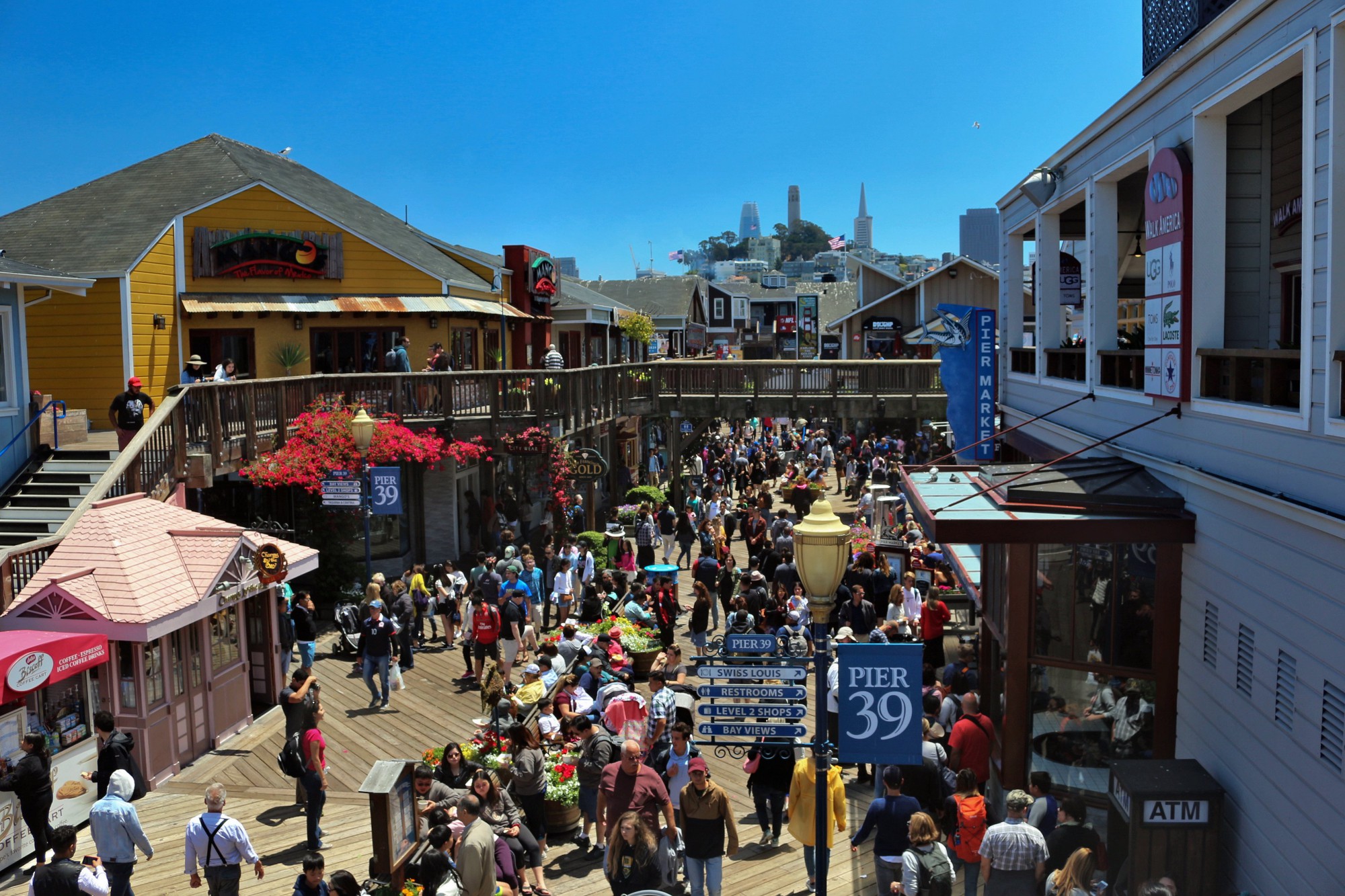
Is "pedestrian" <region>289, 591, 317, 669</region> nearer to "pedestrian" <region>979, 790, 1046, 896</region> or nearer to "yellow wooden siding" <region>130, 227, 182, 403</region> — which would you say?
"yellow wooden siding" <region>130, 227, 182, 403</region>

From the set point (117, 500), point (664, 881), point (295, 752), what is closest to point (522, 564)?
point (117, 500)

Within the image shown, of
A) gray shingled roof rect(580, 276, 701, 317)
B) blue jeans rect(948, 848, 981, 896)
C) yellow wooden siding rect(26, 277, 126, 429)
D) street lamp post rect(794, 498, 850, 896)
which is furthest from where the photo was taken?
gray shingled roof rect(580, 276, 701, 317)

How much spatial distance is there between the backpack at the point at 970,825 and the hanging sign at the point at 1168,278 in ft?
12.0

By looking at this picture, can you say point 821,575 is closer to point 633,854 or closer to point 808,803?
point 633,854

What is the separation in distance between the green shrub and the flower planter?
62.3 ft

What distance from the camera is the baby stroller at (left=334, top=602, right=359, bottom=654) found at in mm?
17500

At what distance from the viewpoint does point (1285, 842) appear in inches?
257

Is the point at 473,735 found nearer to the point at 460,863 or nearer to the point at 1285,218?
the point at 460,863

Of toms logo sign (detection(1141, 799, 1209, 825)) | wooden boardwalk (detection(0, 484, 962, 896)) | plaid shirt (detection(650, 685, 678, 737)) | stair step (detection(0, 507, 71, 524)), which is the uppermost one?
stair step (detection(0, 507, 71, 524))

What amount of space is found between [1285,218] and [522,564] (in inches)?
516

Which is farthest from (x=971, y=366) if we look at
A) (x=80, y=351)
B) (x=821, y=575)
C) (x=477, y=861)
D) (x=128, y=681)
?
(x=80, y=351)

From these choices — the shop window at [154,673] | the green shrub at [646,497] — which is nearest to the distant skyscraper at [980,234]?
the green shrub at [646,497]

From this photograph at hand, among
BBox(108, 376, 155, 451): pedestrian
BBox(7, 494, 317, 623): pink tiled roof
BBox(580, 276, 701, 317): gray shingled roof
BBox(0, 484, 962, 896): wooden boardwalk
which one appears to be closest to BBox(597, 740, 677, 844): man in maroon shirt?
BBox(0, 484, 962, 896): wooden boardwalk

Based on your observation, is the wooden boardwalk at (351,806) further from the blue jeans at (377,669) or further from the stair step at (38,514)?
the stair step at (38,514)
